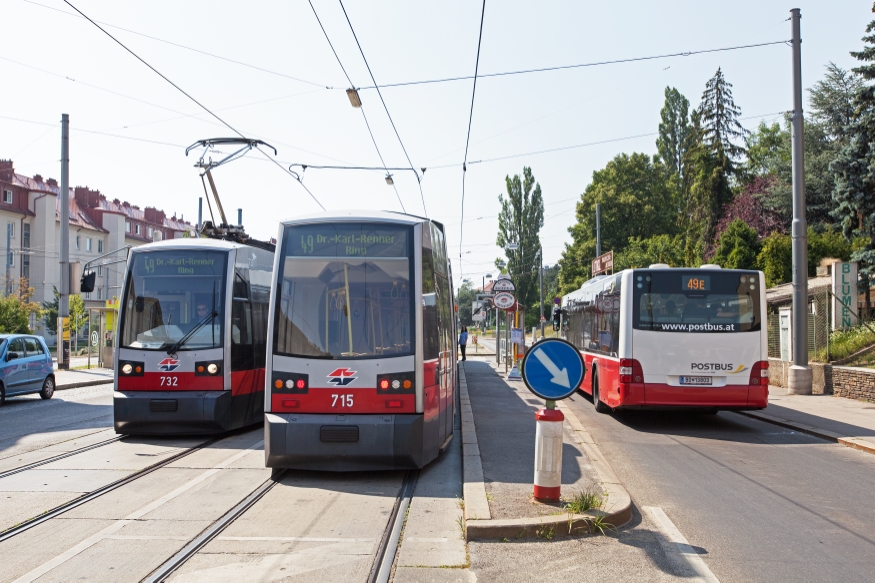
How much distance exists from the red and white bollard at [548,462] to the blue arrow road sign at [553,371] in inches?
11.7

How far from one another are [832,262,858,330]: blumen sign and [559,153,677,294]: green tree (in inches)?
1570

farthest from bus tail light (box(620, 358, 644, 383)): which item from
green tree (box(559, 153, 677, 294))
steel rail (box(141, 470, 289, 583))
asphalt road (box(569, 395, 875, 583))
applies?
green tree (box(559, 153, 677, 294))

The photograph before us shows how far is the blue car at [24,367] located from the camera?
61.3ft

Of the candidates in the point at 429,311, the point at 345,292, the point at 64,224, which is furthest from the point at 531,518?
the point at 64,224

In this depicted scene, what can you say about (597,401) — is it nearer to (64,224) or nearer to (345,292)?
(345,292)

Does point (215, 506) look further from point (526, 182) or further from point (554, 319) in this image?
point (526, 182)

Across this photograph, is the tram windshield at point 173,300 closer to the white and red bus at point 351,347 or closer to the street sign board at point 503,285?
the white and red bus at point 351,347

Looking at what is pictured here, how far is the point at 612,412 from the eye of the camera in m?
16.7

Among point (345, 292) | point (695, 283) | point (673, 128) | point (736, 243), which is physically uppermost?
point (673, 128)

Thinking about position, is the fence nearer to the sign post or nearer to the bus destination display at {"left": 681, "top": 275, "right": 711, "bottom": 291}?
the bus destination display at {"left": 681, "top": 275, "right": 711, "bottom": 291}

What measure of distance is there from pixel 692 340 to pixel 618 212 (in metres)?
51.7

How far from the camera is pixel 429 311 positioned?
949 centimetres

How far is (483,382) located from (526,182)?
169ft

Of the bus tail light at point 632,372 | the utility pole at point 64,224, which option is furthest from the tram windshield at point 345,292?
the utility pole at point 64,224
